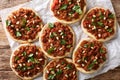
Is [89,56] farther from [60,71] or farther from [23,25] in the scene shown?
[23,25]

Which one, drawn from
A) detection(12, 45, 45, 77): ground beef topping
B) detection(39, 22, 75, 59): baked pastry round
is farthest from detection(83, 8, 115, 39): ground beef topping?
detection(12, 45, 45, 77): ground beef topping

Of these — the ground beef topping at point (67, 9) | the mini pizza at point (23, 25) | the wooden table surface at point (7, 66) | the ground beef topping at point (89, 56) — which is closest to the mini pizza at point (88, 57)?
the ground beef topping at point (89, 56)

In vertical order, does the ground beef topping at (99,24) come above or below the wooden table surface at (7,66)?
above

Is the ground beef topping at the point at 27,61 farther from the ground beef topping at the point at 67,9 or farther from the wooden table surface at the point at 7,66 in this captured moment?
the ground beef topping at the point at 67,9

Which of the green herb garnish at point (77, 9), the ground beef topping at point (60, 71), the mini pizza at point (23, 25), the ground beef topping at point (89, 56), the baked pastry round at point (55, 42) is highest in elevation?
the green herb garnish at point (77, 9)

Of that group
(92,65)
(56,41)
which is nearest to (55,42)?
(56,41)

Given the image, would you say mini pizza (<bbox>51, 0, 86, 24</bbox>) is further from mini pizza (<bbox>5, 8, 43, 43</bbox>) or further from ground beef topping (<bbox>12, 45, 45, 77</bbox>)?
ground beef topping (<bbox>12, 45, 45, 77</bbox>)

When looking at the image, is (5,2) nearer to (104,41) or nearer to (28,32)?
(28,32)
